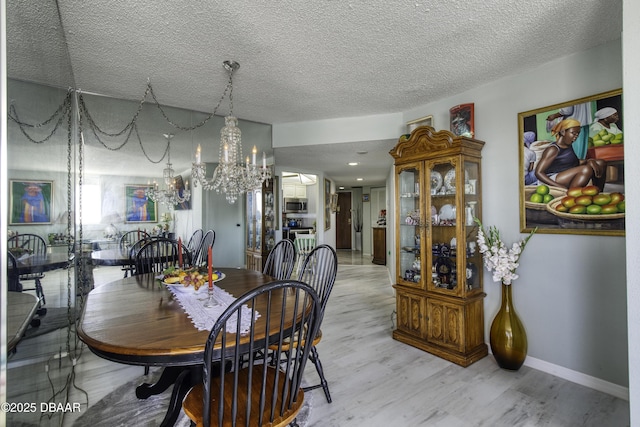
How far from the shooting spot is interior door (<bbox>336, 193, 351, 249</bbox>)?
10.3 metres

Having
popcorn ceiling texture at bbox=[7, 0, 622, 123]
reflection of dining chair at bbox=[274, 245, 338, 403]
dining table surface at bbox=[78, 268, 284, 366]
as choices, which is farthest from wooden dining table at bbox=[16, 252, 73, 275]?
reflection of dining chair at bbox=[274, 245, 338, 403]

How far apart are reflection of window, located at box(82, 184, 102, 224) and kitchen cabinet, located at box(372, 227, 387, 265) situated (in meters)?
5.71

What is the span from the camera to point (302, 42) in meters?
2.12

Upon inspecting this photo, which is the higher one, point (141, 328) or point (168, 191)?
point (168, 191)

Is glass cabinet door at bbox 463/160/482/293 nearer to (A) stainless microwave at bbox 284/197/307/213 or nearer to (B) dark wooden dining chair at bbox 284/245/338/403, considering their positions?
(B) dark wooden dining chair at bbox 284/245/338/403

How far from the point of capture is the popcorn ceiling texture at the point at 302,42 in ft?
5.70

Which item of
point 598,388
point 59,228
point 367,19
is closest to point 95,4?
point 59,228

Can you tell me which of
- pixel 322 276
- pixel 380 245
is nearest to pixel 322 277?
pixel 322 276

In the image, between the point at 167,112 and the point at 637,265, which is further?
the point at 167,112

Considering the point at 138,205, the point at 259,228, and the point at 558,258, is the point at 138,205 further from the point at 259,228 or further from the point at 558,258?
the point at 558,258

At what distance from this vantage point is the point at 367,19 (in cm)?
187

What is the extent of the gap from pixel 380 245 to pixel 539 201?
16.7 feet

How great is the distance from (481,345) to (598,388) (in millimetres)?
771

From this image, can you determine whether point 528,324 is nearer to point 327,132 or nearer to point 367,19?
point 367,19
